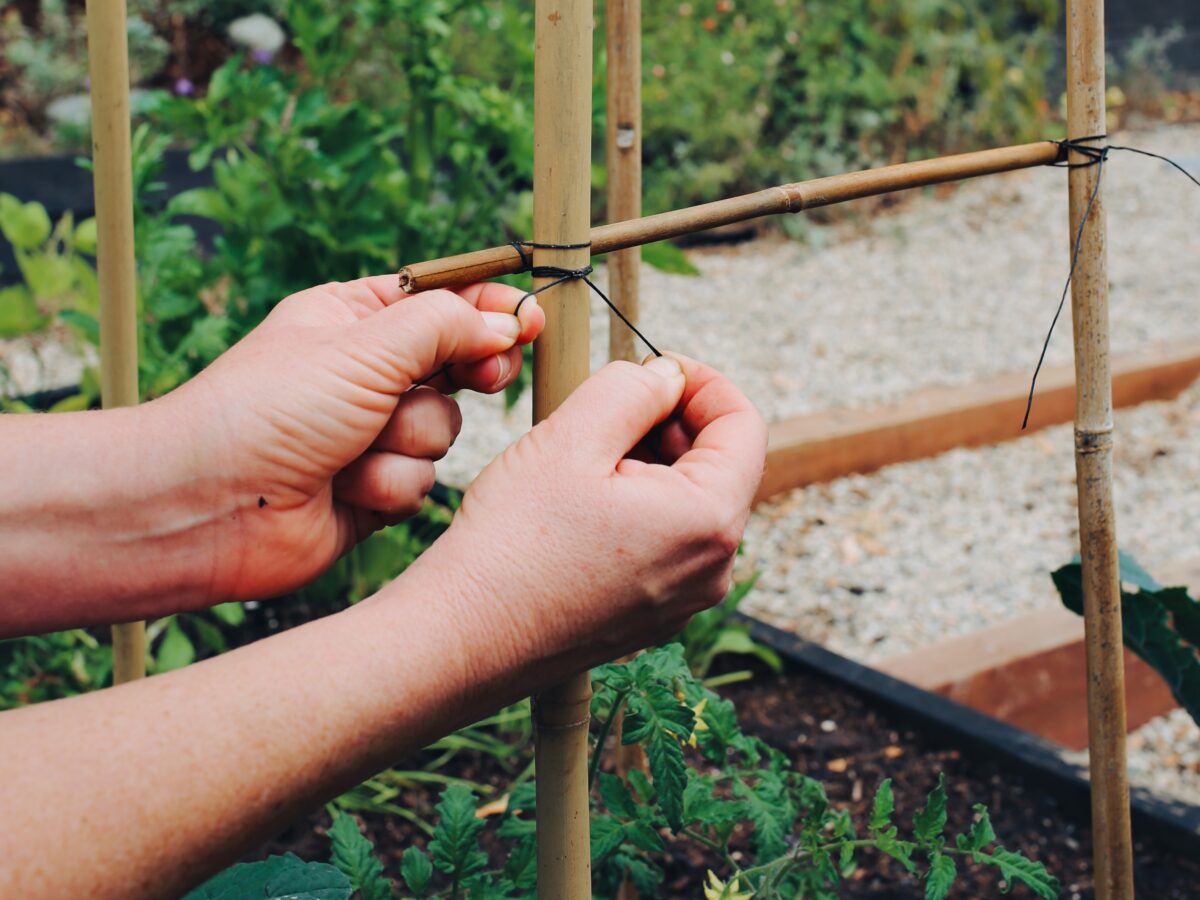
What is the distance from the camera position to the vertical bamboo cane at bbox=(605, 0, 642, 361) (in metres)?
1.32

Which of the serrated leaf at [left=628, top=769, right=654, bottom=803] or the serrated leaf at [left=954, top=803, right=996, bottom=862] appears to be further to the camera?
the serrated leaf at [left=628, top=769, right=654, bottom=803]

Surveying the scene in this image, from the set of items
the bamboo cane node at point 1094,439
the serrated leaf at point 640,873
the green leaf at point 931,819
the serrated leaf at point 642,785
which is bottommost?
the serrated leaf at point 640,873

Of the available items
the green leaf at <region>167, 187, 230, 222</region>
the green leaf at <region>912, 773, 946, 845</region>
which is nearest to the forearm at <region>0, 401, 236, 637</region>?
the green leaf at <region>912, 773, 946, 845</region>

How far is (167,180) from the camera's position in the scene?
5129mm

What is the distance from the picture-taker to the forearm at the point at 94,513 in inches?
36.3

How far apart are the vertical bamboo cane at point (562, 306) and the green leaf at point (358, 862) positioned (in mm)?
206

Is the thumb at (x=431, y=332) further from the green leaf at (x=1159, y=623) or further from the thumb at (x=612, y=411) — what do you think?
the green leaf at (x=1159, y=623)

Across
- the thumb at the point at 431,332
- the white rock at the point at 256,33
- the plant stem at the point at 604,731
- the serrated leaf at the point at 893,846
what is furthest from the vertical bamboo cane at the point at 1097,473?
the white rock at the point at 256,33

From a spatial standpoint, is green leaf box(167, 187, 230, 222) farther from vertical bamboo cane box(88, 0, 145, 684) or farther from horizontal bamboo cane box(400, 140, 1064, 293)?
horizontal bamboo cane box(400, 140, 1064, 293)

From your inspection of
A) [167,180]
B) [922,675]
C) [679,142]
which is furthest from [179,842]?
[679,142]

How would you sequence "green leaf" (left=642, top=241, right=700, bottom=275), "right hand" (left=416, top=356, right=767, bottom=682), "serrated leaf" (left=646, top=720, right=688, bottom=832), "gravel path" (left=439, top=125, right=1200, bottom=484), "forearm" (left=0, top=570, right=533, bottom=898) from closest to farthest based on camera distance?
"forearm" (left=0, top=570, right=533, bottom=898) < "right hand" (left=416, top=356, right=767, bottom=682) < "serrated leaf" (left=646, top=720, right=688, bottom=832) < "green leaf" (left=642, top=241, right=700, bottom=275) < "gravel path" (left=439, top=125, right=1200, bottom=484)

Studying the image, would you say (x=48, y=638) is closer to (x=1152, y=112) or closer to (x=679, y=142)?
(x=679, y=142)

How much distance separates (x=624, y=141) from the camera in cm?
137

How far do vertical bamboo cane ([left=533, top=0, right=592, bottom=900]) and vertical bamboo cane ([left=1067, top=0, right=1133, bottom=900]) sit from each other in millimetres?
515
